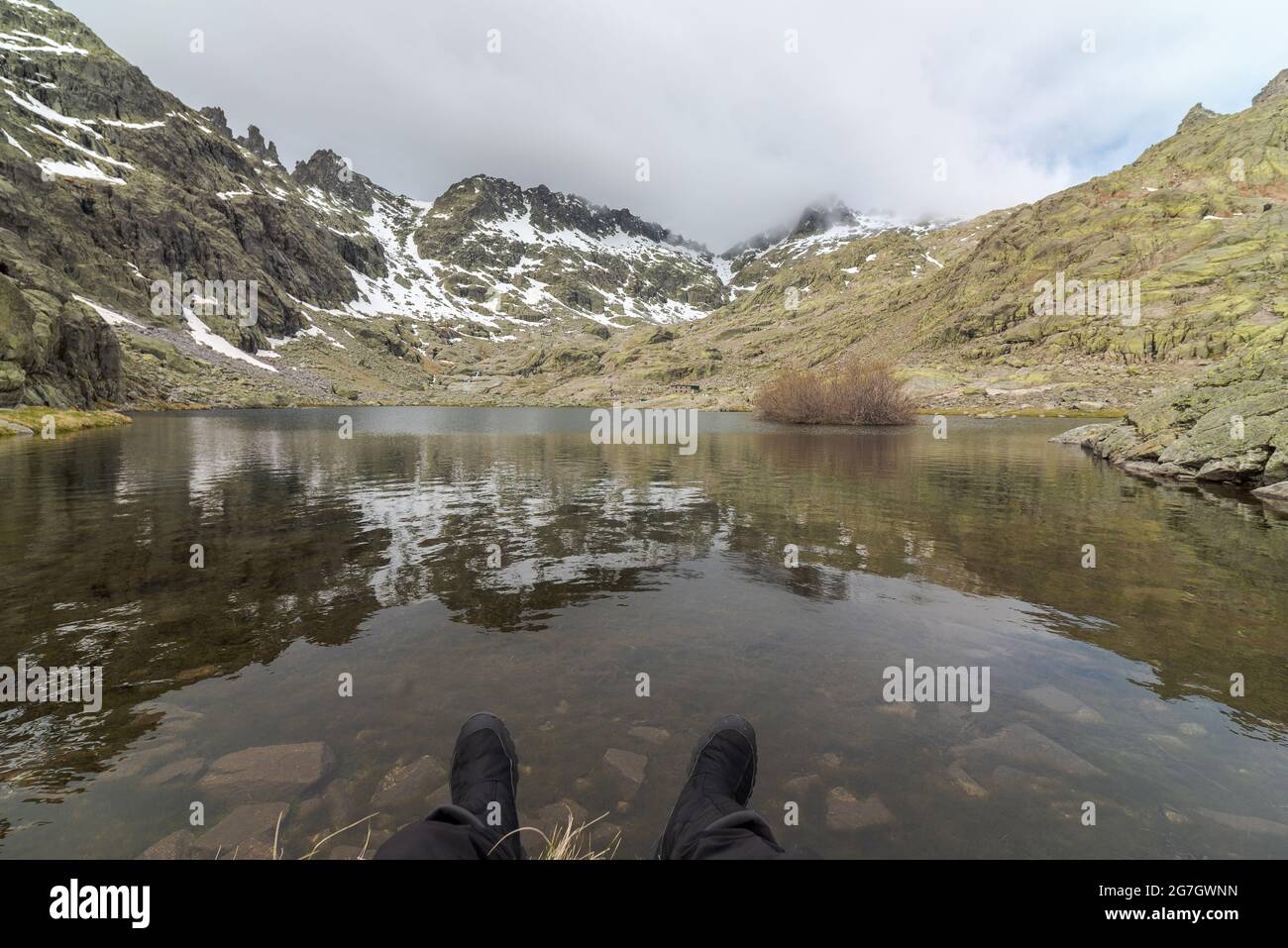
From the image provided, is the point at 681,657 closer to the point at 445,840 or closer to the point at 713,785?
the point at 713,785

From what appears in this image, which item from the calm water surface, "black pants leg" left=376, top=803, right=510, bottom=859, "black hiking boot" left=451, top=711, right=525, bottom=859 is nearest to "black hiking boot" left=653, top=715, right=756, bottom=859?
the calm water surface

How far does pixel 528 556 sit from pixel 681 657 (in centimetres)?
701

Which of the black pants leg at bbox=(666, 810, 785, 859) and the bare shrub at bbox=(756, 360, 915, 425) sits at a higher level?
the bare shrub at bbox=(756, 360, 915, 425)

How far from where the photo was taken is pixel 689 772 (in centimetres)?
546

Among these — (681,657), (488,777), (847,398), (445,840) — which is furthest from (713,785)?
(847,398)

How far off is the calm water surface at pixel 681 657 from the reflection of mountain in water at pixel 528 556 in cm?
10

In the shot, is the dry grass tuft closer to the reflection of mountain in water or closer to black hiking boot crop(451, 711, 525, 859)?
black hiking boot crop(451, 711, 525, 859)

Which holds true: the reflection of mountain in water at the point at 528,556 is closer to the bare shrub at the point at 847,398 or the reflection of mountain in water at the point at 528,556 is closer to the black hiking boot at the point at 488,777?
the black hiking boot at the point at 488,777

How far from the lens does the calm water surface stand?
206 inches

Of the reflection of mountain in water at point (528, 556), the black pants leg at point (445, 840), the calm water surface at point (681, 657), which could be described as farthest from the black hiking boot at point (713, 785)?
the reflection of mountain in water at point (528, 556)

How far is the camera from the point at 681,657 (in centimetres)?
863

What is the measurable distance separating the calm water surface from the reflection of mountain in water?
0.10m
